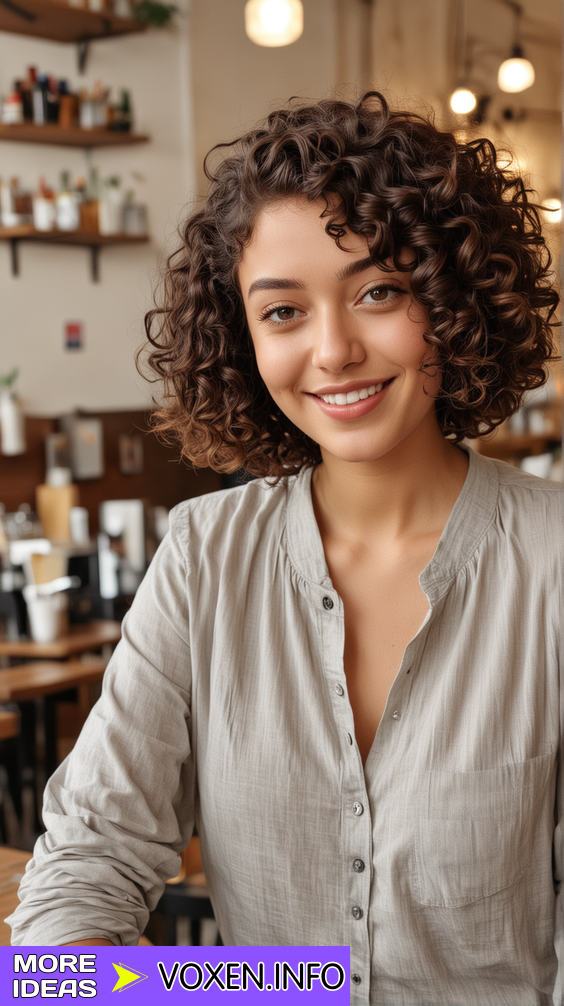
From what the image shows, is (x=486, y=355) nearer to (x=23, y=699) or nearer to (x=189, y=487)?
(x=23, y=699)

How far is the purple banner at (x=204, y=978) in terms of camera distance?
81 cm

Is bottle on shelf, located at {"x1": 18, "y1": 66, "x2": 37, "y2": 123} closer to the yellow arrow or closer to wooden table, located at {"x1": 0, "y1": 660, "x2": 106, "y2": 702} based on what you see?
wooden table, located at {"x1": 0, "y1": 660, "x2": 106, "y2": 702}

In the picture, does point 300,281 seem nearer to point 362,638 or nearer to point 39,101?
point 362,638

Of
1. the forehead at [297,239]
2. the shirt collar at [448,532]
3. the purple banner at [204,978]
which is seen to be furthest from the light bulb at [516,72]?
the purple banner at [204,978]

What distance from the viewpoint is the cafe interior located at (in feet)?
12.9

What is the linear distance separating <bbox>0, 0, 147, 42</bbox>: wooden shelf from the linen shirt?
4.01 m

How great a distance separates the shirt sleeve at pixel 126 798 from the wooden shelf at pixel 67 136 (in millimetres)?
3811

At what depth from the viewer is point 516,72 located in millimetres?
5375

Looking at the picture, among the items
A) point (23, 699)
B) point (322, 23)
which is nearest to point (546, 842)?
point (23, 699)

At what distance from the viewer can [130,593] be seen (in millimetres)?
3926

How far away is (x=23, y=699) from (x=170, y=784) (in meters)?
2.27

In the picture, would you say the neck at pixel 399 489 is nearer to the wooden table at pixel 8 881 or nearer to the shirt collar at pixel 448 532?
the shirt collar at pixel 448 532

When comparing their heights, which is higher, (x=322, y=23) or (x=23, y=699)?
(x=322, y=23)

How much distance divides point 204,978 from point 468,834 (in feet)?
1.10
